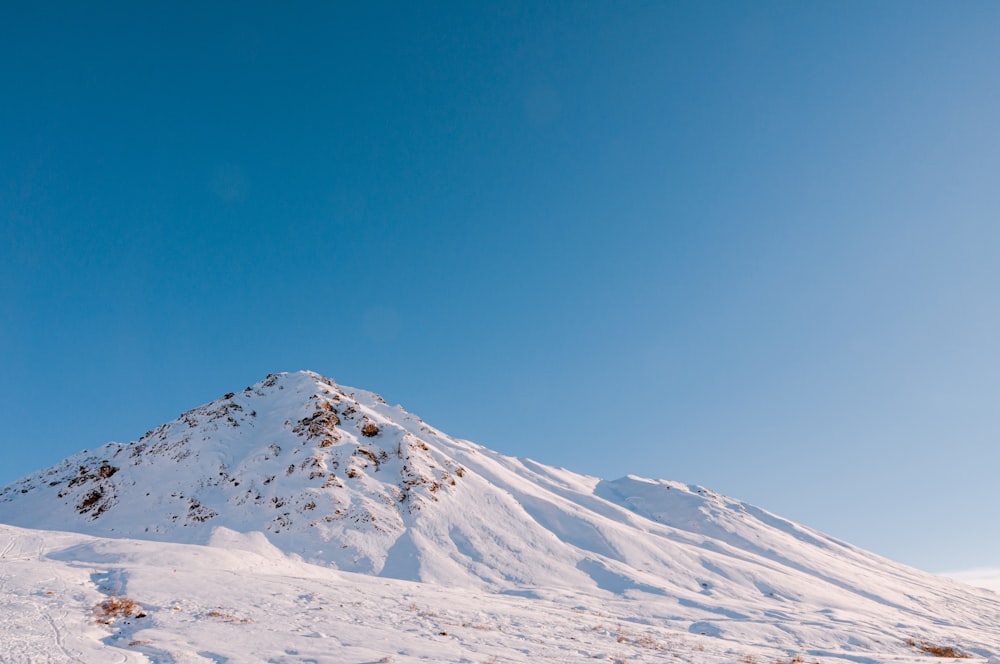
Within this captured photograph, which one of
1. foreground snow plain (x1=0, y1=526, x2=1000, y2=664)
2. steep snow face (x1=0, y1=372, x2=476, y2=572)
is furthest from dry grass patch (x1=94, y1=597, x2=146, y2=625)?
steep snow face (x1=0, y1=372, x2=476, y2=572)

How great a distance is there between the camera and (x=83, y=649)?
47.8 feet

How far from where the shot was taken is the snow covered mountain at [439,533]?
1353 inches

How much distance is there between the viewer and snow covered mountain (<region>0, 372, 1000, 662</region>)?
3438 centimetres

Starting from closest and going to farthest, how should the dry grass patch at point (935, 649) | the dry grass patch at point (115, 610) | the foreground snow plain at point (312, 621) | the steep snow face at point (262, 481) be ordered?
the foreground snow plain at point (312, 621) < the dry grass patch at point (115, 610) < the dry grass patch at point (935, 649) < the steep snow face at point (262, 481)

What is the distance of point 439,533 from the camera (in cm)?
4612

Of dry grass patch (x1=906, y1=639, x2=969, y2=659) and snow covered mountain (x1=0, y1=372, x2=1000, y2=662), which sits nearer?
dry grass patch (x1=906, y1=639, x2=969, y2=659)

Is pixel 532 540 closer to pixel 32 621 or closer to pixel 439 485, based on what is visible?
pixel 439 485

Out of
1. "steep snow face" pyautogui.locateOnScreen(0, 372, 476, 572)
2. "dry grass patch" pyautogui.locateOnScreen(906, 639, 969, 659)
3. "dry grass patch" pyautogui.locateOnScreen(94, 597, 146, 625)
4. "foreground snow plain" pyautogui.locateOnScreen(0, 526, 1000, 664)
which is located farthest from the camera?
"steep snow face" pyautogui.locateOnScreen(0, 372, 476, 572)

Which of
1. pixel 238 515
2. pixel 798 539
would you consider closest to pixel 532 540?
pixel 238 515

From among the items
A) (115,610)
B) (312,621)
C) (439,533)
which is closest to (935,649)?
(439,533)

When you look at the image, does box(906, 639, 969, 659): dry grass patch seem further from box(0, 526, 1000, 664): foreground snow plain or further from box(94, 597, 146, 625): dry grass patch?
box(94, 597, 146, 625): dry grass patch

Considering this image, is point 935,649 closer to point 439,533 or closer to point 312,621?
point 439,533

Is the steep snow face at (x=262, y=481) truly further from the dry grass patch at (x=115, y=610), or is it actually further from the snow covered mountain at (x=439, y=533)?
the dry grass patch at (x=115, y=610)

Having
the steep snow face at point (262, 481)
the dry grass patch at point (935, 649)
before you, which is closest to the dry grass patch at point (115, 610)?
the steep snow face at point (262, 481)
